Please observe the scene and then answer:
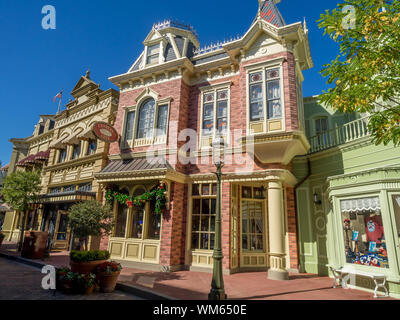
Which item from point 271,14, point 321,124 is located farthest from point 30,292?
point 271,14

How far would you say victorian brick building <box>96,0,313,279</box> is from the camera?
32.4 feet

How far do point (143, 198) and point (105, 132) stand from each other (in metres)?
4.38

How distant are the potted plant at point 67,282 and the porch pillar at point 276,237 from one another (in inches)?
249

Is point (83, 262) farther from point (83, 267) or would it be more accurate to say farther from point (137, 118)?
point (137, 118)

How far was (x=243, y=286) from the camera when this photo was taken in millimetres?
7758

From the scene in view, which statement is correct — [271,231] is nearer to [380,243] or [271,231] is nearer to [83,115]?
[380,243]

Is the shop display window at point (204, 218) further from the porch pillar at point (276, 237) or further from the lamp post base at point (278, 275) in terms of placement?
the lamp post base at point (278, 275)

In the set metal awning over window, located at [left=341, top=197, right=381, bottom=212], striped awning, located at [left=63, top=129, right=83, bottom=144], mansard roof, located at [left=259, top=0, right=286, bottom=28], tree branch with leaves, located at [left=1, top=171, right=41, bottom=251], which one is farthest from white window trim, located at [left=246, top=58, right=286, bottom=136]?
tree branch with leaves, located at [left=1, top=171, right=41, bottom=251]

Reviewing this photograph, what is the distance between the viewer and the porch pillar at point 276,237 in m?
8.85

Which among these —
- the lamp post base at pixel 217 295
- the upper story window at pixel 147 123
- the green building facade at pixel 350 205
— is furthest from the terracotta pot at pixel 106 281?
the green building facade at pixel 350 205

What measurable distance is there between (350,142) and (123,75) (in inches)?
453

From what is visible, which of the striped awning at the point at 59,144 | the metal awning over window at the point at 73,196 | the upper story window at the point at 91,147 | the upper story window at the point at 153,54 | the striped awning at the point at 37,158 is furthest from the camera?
the striped awning at the point at 37,158

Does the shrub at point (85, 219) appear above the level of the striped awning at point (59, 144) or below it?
below
